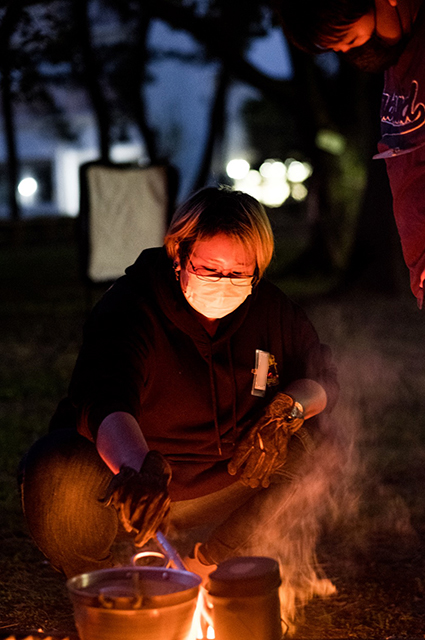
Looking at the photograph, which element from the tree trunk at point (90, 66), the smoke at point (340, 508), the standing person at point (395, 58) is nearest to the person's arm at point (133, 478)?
the smoke at point (340, 508)

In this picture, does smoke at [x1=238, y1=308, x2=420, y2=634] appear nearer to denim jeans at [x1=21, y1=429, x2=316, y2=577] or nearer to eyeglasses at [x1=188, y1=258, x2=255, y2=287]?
denim jeans at [x1=21, y1=429, x2=316, y2=577]

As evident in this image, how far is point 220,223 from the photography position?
106 inches

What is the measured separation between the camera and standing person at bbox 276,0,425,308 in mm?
2510

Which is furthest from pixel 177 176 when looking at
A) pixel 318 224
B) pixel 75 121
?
pixel 75 121

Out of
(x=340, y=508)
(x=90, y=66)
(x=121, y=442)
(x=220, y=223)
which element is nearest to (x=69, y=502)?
(x=121, y=442)

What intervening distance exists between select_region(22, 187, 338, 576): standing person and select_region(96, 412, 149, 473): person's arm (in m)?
0.06

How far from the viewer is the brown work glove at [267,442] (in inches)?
110

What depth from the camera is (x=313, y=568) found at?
3.52 meters

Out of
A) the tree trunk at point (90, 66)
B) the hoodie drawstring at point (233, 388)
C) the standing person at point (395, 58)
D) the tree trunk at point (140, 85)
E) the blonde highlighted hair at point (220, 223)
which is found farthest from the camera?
the tree trunk at point (140, 85)

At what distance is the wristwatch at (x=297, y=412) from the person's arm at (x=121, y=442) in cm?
61

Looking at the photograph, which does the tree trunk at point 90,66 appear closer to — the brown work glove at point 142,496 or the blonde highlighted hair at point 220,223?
the blonde highlighted hair at point 220,223

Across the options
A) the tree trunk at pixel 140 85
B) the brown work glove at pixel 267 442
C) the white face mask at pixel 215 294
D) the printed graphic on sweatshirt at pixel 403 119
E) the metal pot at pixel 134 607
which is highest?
the tree trunk at pixel 140 85

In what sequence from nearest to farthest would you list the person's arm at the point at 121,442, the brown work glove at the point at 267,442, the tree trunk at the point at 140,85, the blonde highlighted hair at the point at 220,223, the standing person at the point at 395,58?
the person's arm at the point at 121,442, the standing person at the point at 395,58, the blonde highlighted hair at the point at 220,223, the brown work glove at the point at 267,442, the tree trunk at the point at 140,85

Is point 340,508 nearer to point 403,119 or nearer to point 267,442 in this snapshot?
point 267,442
